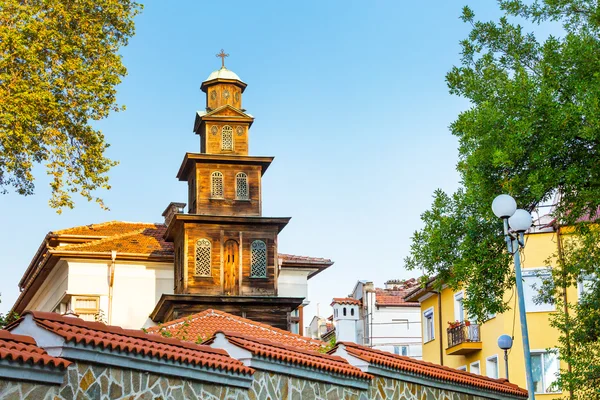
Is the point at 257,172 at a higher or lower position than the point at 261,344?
higher

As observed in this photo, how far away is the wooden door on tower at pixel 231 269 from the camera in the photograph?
3928 cm

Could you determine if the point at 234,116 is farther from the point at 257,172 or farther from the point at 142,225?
the point at 142,225

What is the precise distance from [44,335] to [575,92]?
11.3 meters

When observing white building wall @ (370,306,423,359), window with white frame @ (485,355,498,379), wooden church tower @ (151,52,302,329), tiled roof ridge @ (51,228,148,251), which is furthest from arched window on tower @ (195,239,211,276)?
white building wall @ (370,306,423,359)

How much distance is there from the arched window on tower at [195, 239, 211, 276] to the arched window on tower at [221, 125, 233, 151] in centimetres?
437

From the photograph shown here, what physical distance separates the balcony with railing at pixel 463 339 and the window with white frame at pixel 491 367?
0.84 meters

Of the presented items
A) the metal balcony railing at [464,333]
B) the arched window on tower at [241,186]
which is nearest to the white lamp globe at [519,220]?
the metal balcony railing at [464,333]

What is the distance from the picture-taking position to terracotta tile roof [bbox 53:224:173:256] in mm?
42062

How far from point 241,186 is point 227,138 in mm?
2251

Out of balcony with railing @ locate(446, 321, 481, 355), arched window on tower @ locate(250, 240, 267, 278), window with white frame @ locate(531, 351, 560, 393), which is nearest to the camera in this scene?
window with white frame @ locate(531, 351, 560, 393)

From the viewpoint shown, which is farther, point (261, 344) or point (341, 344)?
point (341, 344)

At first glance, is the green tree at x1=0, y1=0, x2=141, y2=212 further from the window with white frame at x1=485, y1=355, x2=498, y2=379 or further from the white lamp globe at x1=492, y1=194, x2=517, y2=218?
the window with white frame at x1=485, y1=355, x2=498, y2=379

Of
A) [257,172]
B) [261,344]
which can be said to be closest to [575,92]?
[261,344]

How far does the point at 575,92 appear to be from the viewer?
17219mm
